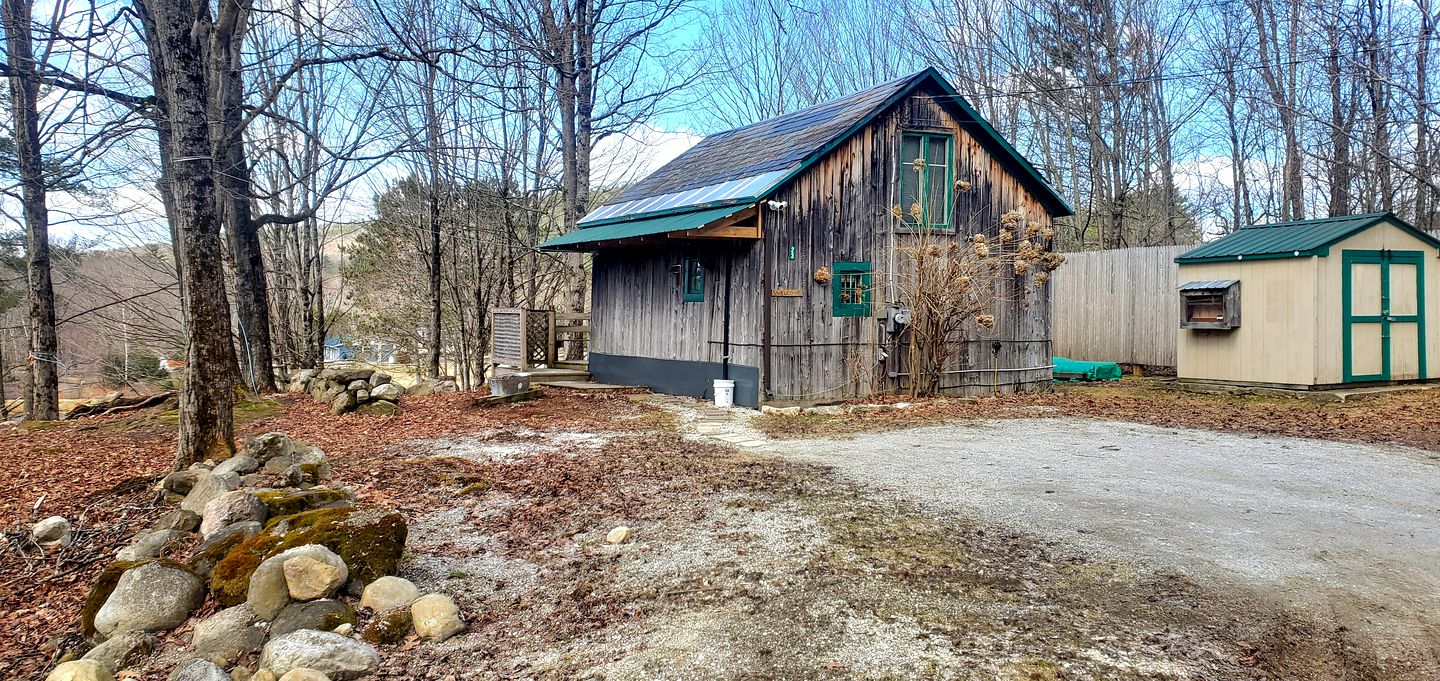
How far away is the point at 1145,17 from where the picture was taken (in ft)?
67.8

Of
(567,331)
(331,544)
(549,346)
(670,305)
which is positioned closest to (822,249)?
(670,305)

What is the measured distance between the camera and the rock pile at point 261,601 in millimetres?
3463

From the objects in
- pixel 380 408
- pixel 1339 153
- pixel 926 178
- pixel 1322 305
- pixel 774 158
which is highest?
pixel 1339 153

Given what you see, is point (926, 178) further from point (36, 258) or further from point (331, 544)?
point (36, 258)

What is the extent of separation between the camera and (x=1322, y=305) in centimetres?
1217

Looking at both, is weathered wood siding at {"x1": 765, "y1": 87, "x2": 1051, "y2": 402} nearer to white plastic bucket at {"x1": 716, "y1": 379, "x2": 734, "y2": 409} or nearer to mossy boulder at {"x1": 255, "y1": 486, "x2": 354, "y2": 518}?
white plastic bucket at {"x1": 716, "y1": 379, "x2": 734, "y2": 409}


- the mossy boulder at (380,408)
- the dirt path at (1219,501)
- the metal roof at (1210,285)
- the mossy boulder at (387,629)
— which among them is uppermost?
the metal roof at (1210,285)

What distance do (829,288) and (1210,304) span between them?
6.58 meters

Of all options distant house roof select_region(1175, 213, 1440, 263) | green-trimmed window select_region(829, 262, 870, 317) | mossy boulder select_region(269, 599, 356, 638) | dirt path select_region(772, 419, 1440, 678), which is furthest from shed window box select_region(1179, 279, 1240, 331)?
mossy boulder select_region(269, 599, 356, 638)

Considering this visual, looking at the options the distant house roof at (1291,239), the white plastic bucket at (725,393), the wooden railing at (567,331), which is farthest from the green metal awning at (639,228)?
the distant house roof at (1291,239)

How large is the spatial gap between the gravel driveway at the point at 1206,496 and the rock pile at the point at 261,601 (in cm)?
381

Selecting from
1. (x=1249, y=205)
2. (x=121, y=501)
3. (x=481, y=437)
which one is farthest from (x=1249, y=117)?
(x=121, y=501)

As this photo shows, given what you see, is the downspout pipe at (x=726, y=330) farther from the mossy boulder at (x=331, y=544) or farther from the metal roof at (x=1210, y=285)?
the mossy boulder at (x=331, y=544)

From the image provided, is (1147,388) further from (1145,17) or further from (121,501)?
(121,501)
